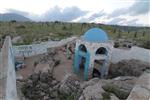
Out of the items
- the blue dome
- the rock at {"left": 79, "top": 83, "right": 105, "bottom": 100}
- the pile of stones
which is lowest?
the pile of stones

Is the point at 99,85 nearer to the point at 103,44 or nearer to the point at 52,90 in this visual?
the point at 52,90

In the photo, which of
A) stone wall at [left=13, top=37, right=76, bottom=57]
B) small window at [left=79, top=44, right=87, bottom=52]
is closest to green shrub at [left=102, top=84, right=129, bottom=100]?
small window at [left=79, top=44, right=87, bottom=52]

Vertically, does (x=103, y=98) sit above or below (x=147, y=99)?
below

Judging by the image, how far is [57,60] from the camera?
2598cm

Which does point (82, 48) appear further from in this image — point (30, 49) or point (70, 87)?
point (30, 49)

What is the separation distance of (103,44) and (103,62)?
1.66 metres

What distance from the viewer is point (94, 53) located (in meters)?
22.0

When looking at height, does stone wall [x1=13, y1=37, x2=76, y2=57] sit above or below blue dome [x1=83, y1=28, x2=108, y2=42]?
below

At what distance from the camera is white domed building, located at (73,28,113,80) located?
2189 cm

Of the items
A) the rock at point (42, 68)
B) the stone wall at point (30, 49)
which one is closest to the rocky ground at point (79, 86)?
the rock at point (42, 68)

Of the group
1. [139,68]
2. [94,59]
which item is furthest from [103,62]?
[139,68]

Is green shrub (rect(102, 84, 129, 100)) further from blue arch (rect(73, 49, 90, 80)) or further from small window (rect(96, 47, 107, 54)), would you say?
small window (rect(96, 47, 107, 54))

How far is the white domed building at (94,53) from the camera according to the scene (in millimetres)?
21891

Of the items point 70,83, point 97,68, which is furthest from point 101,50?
point 70,83
